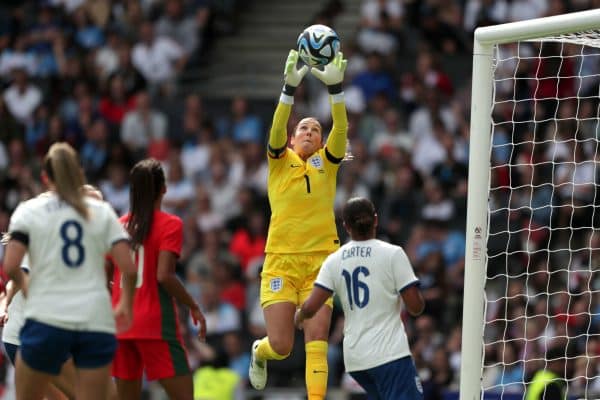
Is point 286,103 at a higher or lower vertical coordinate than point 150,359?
higher

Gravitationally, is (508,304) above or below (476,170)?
below

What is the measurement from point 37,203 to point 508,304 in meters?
7.99

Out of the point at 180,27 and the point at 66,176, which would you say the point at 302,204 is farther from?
the point at 180,27

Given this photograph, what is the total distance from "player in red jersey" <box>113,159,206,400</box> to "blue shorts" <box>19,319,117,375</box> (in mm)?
1303

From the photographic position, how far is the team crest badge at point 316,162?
10719 millimetres

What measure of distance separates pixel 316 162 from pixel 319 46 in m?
0.91

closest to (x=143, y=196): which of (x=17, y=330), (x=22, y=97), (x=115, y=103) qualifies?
(x=17, y=330)

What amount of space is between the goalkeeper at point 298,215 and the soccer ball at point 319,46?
6 cm

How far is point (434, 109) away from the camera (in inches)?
717

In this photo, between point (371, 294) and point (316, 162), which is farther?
point (316, 162)

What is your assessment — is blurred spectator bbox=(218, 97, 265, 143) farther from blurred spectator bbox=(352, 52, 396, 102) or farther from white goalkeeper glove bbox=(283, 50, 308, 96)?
white goalkeeper glove bbox=(283, 50, 308, 96)

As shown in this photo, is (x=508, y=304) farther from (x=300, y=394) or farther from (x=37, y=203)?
(x=37, y=203)

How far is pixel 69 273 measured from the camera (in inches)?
322

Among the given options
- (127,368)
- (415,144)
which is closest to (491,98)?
(127,368)
